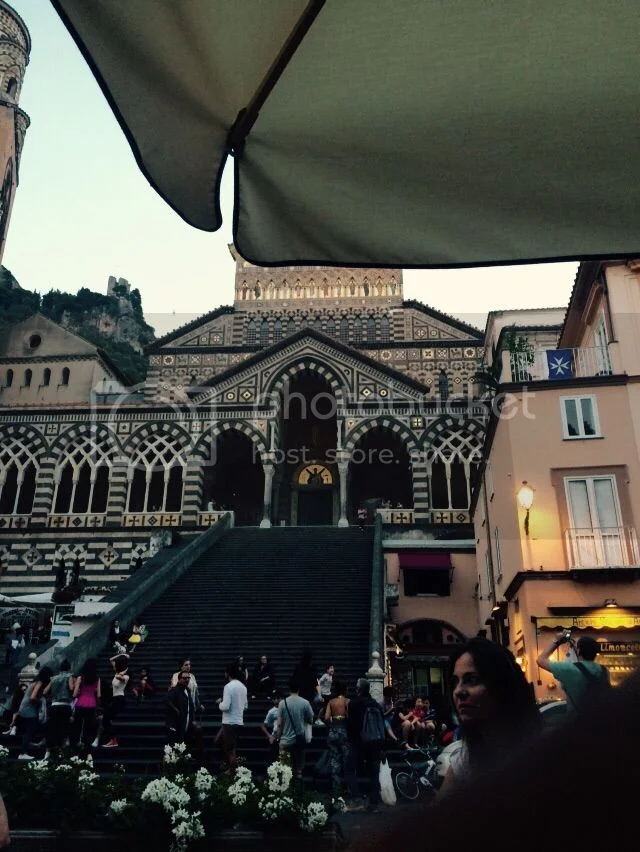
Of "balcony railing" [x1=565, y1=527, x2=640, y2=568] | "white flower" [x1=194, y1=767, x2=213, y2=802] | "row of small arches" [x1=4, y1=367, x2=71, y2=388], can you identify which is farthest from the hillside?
"white flower" [x1=194, y1=767, x2=213, y2=802]

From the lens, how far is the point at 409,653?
73.2ft

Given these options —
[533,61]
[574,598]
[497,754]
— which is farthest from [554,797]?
[574,598]

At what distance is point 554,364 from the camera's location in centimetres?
1571

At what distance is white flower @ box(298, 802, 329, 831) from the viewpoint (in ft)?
18.7

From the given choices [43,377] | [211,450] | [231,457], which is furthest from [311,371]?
[43,377]

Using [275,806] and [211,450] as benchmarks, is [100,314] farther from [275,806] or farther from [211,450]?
[275,806]

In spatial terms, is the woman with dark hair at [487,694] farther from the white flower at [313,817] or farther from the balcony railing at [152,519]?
the balcony railing at [152,519]

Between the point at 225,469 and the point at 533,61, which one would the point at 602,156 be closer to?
the point at 533,61

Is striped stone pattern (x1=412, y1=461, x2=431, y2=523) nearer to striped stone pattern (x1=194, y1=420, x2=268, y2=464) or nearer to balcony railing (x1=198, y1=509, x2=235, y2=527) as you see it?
striped stone pattern (x1=194, y1=420, x2=268, y2=464)

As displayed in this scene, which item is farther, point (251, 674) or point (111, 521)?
point (111, 521)

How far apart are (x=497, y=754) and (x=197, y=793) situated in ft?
19.9

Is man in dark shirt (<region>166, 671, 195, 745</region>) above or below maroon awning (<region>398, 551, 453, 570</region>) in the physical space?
below

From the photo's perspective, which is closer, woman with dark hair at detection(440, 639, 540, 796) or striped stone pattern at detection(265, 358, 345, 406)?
woman with dark hair at detection(440, 639, 540, 796)

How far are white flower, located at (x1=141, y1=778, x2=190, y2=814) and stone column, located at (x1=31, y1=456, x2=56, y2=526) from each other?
24.4m
